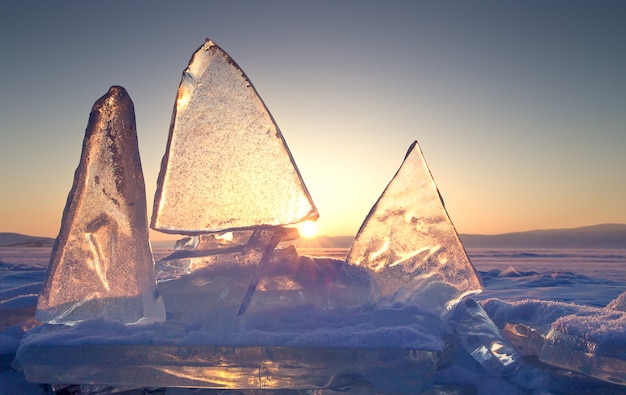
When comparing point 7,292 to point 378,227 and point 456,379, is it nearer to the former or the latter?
point 378,227

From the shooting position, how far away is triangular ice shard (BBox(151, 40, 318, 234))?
→ 8.13 ft

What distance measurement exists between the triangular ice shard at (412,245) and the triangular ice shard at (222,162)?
1.52 ft

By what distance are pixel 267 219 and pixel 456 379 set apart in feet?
3.99

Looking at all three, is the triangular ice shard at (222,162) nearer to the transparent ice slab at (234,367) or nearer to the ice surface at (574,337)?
the transparent ice slab at (234,367)

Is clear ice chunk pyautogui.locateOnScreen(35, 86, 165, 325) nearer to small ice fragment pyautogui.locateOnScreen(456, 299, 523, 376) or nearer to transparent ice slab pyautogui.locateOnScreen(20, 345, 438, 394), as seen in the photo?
transparent ice slab pyautogui.locateOnScreen(20, 345, 438, 394)

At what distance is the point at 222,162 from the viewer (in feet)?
8.24

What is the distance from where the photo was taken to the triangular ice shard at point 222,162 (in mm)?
2479

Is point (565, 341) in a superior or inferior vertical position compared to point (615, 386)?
superior

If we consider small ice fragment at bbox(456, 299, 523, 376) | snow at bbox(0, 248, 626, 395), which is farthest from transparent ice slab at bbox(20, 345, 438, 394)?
small ice fragment at bbox(456, 299, 523, 376)

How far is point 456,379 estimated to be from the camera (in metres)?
2.29

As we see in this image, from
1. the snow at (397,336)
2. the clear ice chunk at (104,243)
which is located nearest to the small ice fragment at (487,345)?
the snow at (397,336)

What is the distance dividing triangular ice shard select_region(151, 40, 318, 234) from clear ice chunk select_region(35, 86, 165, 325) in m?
0.19

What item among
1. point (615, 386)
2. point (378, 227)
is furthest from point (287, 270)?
point (615, 386)

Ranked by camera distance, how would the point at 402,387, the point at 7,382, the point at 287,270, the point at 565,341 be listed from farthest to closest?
1. the point at 287,270
2. the point at 7,382
3. the point at 565,341
4. the point at 402,387
